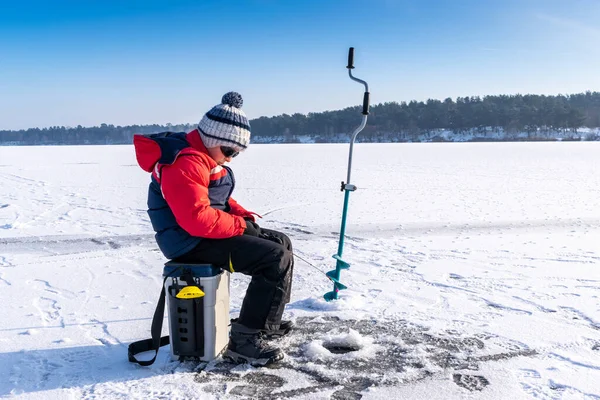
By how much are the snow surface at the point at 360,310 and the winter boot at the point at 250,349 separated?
7 cm

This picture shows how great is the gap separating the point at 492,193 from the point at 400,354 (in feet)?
32.7

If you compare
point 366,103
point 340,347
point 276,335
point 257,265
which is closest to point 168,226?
point 257,265

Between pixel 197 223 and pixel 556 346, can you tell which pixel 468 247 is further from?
pixel 197 223

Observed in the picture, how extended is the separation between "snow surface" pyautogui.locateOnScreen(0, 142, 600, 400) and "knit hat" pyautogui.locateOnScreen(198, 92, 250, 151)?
123 cm

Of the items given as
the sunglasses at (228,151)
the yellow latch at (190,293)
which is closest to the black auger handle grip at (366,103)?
the sunglasses at (228,151)

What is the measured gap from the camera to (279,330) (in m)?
3.32

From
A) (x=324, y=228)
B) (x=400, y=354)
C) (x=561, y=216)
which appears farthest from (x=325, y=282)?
(x=561, y=216)

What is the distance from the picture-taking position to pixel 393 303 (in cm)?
400

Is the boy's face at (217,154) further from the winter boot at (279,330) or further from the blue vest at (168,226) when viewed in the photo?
the winter boot at (279,330)

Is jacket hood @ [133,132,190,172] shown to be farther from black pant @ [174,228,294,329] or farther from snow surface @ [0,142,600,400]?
snow surface @ [0,142,600,400]

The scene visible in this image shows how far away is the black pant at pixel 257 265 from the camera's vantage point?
2.85m

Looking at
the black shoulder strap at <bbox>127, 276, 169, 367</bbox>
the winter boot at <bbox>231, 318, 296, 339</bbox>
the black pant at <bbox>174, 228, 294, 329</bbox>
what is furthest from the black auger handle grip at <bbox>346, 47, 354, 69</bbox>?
the black shoulder strap at <bbox>127, 276, 169, 367</bbox>

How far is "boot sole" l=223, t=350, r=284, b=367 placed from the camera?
2878 millimetres

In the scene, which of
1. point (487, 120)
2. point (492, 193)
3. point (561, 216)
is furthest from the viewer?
point (487, 120)
